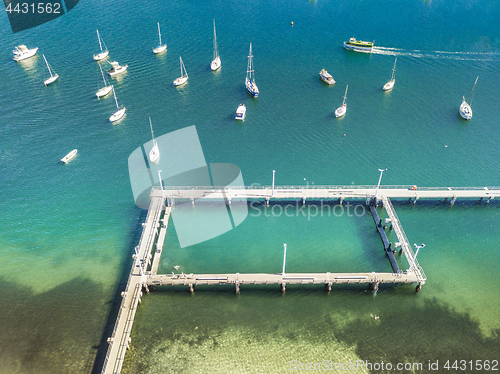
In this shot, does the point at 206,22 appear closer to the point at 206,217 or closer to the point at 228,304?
the point at 206,217

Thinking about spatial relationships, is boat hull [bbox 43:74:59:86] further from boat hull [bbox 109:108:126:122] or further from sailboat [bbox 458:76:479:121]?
sailboat [bbox 458:76:479:121]

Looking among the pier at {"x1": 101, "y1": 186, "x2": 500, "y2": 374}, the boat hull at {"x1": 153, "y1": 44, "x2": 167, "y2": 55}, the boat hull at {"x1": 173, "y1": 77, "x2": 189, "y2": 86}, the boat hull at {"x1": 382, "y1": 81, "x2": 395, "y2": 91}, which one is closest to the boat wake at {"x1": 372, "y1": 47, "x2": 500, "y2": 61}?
the boat hull at {"x1": 382, "y1": 81, "x2": 395, "y2": 91}

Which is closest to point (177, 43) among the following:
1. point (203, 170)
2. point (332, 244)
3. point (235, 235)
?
point (203, 170)

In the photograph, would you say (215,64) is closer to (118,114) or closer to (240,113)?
(240,113)

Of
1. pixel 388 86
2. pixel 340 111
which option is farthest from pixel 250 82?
pixel 388 86

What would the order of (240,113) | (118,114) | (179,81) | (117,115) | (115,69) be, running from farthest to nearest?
(115,69) < (179,81) < (240,113) < (118,114) < (117,115)

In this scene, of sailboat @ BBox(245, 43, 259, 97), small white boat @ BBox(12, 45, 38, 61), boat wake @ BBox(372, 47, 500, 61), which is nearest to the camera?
sailboat @ BBox(245, 43, 259, 97)
